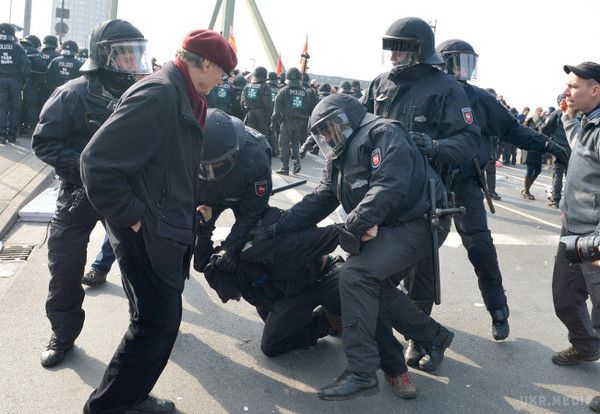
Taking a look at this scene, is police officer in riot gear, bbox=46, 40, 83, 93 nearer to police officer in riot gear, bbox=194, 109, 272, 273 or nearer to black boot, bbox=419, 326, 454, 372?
police officer in riot gear, bbox=194, 109, 272, 273

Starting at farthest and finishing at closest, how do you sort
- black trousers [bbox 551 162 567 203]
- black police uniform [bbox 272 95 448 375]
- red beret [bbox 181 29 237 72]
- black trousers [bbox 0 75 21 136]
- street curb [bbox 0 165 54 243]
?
1. black trousers [bbox 0 75 21 136]
2. black trousers [bbox 551 162 567 203]
3. street curb [bbox 0 165 54 243]
4. black police uniform [bbox 272 95 448 375]
5. red beret [bbox 181 29 237 72]

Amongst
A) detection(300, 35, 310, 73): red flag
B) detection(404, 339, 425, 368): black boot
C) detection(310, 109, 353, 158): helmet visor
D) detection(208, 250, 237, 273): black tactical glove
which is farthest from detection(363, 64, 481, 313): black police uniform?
detection(300, 35, 310, 73): red flag

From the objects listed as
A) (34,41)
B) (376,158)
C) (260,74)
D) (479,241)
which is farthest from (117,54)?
(34,41)

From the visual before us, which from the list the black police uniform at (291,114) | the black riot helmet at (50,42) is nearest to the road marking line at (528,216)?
the black police uniform at (291,114)

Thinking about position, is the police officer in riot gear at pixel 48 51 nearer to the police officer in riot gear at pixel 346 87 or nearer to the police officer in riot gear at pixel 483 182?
the police officer in riot gear at pixel 346 87

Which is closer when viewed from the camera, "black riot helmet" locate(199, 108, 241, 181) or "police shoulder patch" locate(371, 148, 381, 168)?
"police shoulder patch" locate(371, 148, 381, 168)

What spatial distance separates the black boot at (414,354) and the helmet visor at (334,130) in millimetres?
1355

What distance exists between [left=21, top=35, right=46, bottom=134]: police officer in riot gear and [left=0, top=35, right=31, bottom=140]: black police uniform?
84 cm

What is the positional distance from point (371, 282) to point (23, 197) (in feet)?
17.8

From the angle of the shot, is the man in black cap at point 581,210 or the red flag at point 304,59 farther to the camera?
the red flag at point 304,59

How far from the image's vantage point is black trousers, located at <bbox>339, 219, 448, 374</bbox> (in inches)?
128

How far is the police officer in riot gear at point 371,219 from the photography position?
126 inches

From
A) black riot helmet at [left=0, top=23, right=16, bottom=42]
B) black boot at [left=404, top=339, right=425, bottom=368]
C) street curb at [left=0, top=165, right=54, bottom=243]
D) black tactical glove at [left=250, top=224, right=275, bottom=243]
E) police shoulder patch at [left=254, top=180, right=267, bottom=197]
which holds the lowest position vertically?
street curb at [left=0, top=165, right=54, bottom=243]

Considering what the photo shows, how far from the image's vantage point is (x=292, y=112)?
12203 mm
